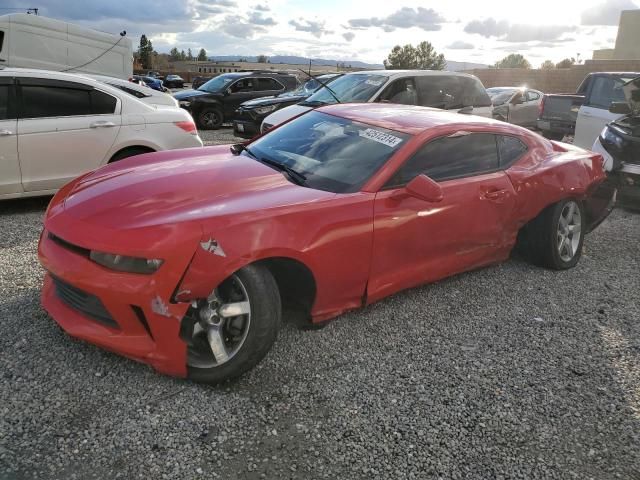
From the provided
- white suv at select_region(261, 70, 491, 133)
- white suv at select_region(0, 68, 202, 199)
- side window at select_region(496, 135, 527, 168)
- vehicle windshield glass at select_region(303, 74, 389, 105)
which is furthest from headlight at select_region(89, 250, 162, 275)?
vehicle windshield glass at select_region(303, 74, 389, 105)

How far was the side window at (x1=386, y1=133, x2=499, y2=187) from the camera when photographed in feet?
11.6

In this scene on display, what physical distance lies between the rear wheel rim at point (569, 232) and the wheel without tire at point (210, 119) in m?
10.9

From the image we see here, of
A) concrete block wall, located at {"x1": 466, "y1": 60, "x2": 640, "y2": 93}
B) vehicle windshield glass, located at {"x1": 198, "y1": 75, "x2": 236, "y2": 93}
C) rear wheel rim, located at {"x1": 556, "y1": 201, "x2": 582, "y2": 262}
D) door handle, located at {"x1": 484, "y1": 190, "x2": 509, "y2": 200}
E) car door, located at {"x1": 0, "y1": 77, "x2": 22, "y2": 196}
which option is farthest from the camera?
concrete block wall, located at {"x1": 466, "y1": 60, "x2": 640, "y2": 93}

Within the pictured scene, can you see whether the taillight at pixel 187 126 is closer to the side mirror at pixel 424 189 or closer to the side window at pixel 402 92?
the side window at pixel 402 92

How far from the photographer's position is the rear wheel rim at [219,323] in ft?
9.18

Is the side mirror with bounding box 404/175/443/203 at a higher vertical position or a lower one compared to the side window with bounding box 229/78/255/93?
lower

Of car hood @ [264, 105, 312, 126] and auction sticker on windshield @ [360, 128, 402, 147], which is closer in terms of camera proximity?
auction sticker on windshield @ [360, 128, 402, 147]

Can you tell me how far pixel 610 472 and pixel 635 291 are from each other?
2.53 m

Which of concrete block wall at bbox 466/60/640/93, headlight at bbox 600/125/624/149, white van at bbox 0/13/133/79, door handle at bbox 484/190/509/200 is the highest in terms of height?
concrete block wall at bbox 466/60/640/93

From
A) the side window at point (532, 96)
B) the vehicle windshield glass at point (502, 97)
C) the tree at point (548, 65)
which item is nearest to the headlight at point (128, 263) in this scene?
the vehicle windshield glass at point (502, 97)

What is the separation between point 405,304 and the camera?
12.9 ft

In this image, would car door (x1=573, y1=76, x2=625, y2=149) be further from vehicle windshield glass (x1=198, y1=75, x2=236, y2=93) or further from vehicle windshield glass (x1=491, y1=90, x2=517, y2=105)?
vehicle windshield glass (x1=198, y1=75, x2=236, y2=93)

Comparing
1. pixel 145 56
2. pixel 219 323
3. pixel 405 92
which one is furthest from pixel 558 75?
pixel 145 56

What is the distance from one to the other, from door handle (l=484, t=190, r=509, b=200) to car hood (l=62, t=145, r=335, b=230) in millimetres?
1363
